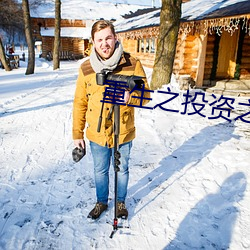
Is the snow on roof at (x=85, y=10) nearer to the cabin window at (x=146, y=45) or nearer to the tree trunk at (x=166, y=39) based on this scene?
the cabin window at (x=146, y=45)

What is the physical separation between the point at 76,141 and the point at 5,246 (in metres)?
1.20

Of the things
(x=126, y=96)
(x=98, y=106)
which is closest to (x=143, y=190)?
(x=98, y=106)

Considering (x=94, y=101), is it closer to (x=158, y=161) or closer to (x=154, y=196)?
(x=154, y=196)

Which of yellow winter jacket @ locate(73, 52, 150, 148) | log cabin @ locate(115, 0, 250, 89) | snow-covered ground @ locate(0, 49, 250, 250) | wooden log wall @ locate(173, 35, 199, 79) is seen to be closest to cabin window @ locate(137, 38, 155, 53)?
log cabin @ locate(115, 0, 250, 89)

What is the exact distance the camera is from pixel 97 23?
6.31 ft

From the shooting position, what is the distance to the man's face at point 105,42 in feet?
6.23

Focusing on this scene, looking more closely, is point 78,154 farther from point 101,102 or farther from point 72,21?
point 72,21

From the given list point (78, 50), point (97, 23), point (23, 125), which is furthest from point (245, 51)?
point (78, 50)

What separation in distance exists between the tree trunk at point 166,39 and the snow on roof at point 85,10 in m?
29.0

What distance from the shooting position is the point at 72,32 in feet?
102

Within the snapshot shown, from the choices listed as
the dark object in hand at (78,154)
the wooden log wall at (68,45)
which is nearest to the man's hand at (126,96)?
the dark object in hand at (78,154)

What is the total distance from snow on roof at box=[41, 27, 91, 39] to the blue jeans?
29700 millimetres

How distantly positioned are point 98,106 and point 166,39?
19.3 feet

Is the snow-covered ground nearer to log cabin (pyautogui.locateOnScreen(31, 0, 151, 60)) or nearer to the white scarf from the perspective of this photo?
the white scarf
